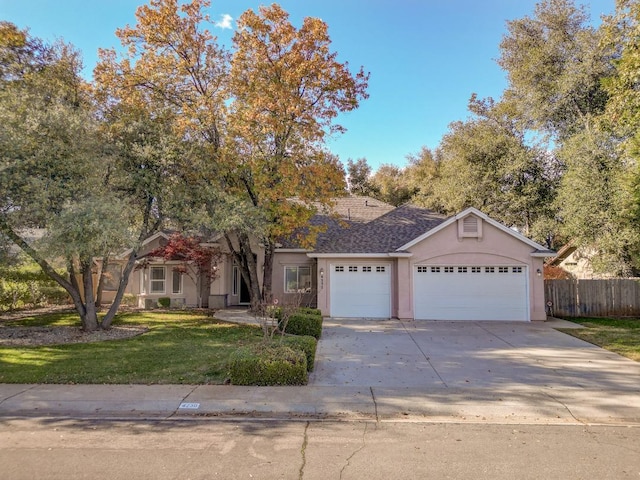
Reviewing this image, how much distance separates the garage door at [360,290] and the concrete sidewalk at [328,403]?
9.57 meters

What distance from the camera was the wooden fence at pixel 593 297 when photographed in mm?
17641

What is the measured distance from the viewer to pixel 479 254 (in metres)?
16.2

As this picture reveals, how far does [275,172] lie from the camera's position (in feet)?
49.3

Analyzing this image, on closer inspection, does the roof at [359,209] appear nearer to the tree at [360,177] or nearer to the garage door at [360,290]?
the garage door at [360,290]

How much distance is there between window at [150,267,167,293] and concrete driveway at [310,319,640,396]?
1033cm

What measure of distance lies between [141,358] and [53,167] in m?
5.65

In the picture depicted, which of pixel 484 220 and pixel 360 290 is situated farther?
pixel 360 290

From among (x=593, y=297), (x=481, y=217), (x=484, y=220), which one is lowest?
(x=593, y=297)

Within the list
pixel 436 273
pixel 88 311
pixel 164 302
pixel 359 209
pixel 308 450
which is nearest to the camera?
pixel 308 450

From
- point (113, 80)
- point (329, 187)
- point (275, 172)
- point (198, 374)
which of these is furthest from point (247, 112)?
point (198, 374)

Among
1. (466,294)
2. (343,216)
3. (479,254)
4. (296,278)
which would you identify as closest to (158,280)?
(296,278)

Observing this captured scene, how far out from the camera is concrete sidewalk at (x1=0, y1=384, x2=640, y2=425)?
234 inches

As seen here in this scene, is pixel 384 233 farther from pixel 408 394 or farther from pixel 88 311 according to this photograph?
pixel 88 311

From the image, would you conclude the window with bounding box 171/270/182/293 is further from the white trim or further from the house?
the white trim
